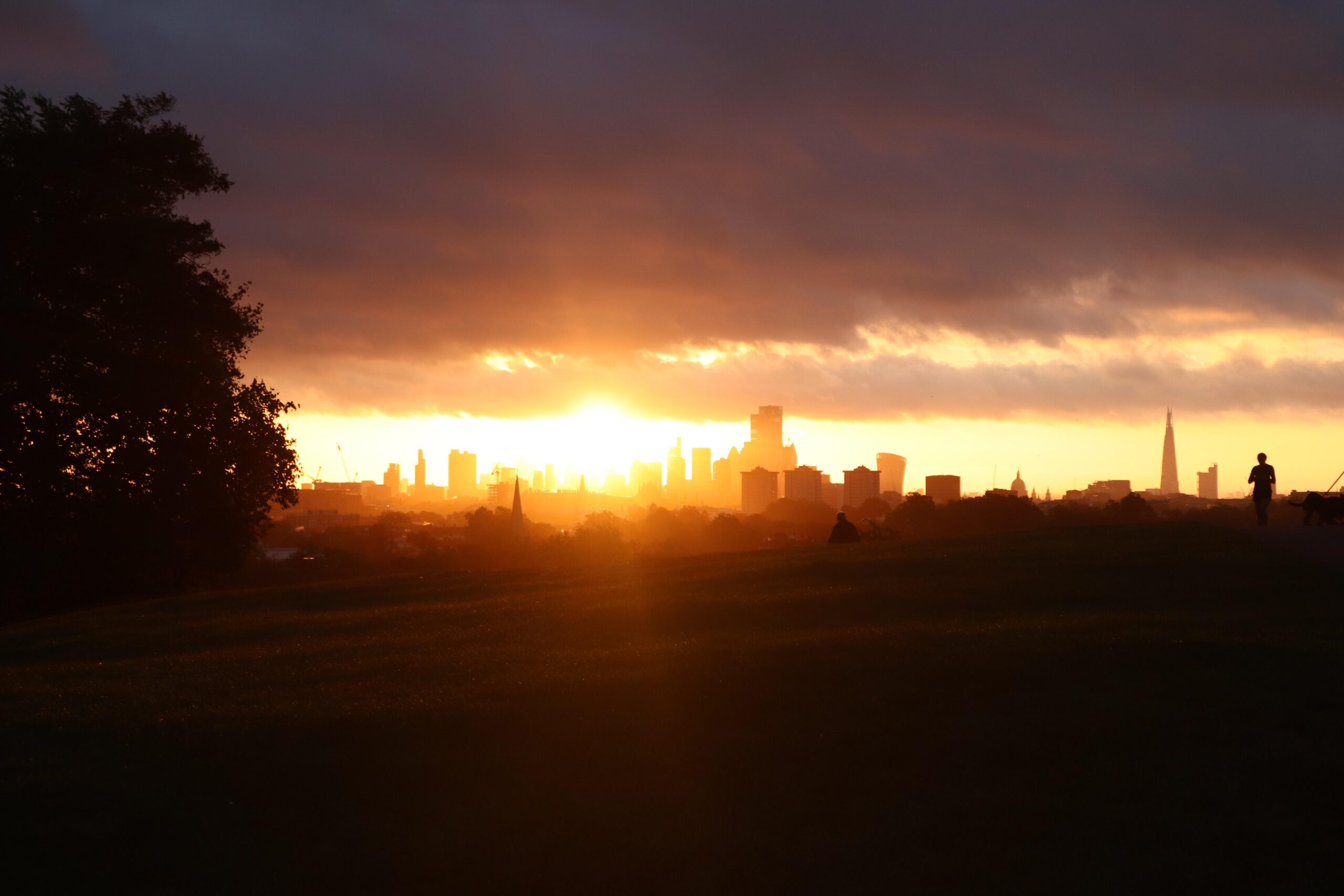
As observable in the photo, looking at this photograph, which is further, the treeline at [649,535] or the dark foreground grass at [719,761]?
the treeline at [649,535]

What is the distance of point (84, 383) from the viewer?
26297 millimetres

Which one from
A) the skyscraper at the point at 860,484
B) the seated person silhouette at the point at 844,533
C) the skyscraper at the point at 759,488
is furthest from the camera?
the skyscraper at the point at 759,488

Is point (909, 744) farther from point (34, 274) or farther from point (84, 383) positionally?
point (34, 274)

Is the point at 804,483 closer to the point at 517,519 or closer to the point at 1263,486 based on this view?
the point at 517,519

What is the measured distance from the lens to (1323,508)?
81.1 feet

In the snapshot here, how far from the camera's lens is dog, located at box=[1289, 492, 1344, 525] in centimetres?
2450

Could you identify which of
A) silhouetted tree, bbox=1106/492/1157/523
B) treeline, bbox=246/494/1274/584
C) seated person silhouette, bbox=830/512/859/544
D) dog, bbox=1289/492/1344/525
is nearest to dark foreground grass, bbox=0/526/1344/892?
dog, bbox=1289/492/1344/525

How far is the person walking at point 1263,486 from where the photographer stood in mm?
25562

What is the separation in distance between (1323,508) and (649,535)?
67031mm

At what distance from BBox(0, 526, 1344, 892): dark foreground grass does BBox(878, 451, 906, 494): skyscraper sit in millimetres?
169143

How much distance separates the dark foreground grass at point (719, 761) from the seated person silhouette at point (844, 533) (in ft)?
48.6

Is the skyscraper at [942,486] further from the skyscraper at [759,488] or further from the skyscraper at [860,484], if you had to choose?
the skyscraper at [759,488]

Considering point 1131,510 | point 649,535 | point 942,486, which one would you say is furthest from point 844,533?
point 942,486

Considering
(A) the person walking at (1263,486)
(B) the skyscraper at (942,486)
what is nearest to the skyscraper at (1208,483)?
(B) the skyscraper at (942,486)
